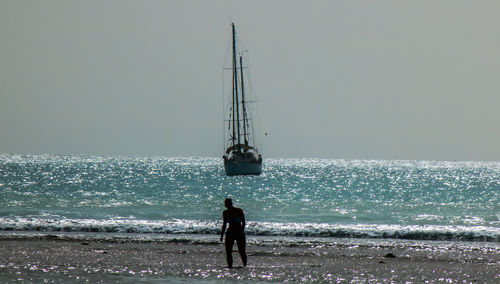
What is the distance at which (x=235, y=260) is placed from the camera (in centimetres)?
2075

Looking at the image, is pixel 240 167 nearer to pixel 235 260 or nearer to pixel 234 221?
pixel 235 260

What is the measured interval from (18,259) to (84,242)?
20.4 ft

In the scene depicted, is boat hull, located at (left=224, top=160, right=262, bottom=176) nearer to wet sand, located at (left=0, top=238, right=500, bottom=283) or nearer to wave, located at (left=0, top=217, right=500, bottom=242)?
wave, located at (left=0, top=217, right=500, bottom=242)

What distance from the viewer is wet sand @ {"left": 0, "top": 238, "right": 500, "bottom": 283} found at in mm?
16938

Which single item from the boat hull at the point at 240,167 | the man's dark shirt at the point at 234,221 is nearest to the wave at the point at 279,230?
the man's dark shirt at the point at 234,221

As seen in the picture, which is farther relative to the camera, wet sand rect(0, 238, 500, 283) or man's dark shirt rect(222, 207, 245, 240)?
man's dark shirt rect(222, 207, 245, 240)

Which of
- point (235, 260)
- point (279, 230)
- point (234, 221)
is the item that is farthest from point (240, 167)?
point (234, 221)

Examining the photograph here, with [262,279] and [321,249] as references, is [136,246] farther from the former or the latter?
[262,279]

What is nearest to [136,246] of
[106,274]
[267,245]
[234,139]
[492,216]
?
[267,245]

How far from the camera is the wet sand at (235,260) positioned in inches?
667

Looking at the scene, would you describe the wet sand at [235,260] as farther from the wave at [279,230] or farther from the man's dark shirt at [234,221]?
the wave at [279,230]

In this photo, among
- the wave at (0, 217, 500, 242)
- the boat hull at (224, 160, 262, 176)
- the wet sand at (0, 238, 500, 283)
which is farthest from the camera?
the boat hull at (224, 160, 262, 176)

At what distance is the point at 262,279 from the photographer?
1662cm

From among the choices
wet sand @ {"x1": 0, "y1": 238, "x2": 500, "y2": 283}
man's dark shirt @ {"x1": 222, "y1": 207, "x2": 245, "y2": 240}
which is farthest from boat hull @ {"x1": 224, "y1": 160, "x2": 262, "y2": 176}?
man's dark shirt @ {"x1": 222, "y1": 207, "x2": 245, "y2": 240}
